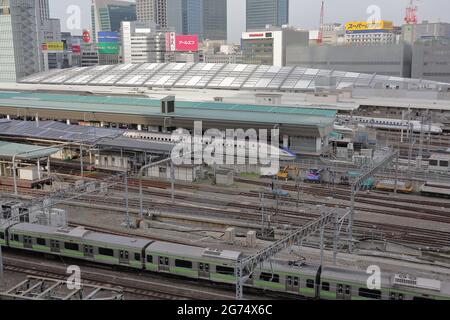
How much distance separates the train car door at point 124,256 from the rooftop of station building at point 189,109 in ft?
67.5

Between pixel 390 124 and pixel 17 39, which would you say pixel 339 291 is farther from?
pixel 17 39

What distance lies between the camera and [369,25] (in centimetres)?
13338

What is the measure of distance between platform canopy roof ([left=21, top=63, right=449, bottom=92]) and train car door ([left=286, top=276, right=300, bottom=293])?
154ft

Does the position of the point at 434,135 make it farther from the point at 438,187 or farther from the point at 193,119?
the point at 193,119

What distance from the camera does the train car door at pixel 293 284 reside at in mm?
15078

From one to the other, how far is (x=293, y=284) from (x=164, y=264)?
4362mm

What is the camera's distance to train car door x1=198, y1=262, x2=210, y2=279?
52.5 ft

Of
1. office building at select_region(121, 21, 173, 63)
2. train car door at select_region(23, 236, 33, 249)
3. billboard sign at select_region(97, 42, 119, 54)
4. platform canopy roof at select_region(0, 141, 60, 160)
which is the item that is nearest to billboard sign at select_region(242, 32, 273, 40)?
office building at select_region(121, 21, 173, 63)

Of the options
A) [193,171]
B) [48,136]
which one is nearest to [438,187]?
[193,171]

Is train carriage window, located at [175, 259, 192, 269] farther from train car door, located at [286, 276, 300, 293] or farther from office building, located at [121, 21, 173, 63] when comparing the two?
office building, located at [121, 21, 173, 63]

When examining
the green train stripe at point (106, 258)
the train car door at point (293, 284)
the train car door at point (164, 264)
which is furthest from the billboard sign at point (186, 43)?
the train car door at point (293, 284)

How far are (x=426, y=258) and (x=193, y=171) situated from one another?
15.5 meters

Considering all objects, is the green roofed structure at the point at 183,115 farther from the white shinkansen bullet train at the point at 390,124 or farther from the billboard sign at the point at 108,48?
the billboard sign at the point at 108,48
